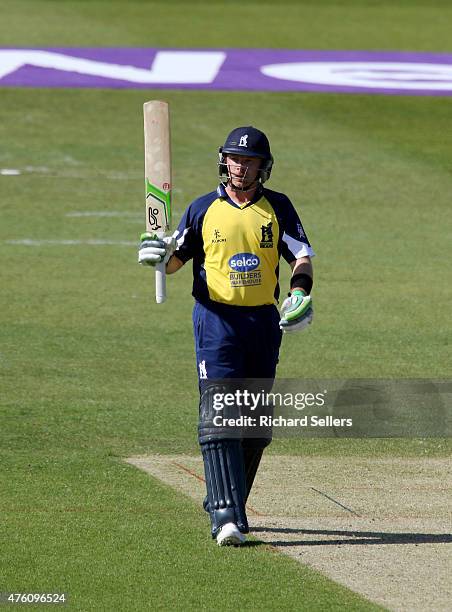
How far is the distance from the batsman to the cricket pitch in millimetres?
473

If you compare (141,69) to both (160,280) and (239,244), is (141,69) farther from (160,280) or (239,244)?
(239,244)

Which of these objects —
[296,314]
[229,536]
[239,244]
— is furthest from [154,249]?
[229,536]

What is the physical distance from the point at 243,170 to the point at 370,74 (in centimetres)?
1894

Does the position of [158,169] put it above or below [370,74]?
above

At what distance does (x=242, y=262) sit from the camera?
7.84 metres

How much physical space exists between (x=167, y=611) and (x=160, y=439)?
3.53 metres

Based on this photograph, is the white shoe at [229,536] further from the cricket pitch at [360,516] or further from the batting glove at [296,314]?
the batting glove at [296,314]

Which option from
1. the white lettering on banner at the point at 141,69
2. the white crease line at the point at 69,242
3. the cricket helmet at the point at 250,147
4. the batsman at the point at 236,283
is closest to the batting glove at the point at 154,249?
the batsman at the point at 236,283

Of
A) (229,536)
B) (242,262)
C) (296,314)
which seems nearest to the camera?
(229,536)

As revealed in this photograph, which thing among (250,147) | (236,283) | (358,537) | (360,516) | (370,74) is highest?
(250,147)

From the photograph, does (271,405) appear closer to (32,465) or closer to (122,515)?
(122,515)

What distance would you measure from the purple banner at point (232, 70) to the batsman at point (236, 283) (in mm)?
16850

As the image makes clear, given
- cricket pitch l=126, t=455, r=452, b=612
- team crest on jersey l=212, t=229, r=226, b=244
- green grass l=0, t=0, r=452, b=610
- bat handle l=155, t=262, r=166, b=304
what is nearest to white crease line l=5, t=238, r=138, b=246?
green grass l=0, t=0, r=452, b=610

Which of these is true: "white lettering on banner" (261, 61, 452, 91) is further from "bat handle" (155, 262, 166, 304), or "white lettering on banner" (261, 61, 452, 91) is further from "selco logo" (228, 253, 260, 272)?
"selco logo" (228, 253, 260, 272)
